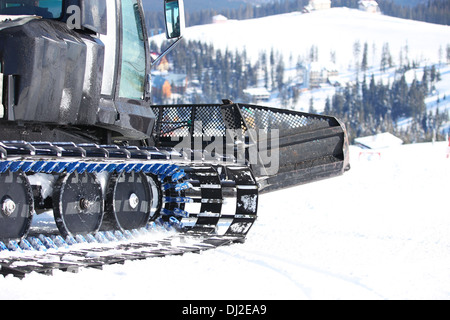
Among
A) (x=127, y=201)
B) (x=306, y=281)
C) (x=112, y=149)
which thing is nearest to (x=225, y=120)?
(x=127, y=201)

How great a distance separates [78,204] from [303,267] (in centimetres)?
220

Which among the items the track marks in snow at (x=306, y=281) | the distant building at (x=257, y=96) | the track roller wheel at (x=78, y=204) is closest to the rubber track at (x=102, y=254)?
the track roller wheel at (x=78, y=204)

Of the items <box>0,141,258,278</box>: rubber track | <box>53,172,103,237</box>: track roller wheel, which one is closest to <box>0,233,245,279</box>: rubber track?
<box>0,141,258,278</box>: rubber track

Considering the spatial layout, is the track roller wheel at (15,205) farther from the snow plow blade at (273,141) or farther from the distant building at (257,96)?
the distant building at (257,96)

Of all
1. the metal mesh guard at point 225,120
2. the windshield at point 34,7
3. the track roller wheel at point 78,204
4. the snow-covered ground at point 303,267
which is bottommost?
the snow-covered ground at point 303,267

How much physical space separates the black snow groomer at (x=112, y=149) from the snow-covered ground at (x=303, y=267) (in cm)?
28

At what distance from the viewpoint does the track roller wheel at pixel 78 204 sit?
604 centimetres

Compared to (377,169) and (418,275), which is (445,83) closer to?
(377,169)

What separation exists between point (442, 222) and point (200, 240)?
13.3 feet

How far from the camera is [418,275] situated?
17.1 feet

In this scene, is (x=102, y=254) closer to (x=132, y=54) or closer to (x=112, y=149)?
(x=112, y=149)

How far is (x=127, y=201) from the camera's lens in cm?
708

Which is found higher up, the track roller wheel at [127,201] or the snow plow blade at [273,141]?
the snow plow blade at [273,141]
